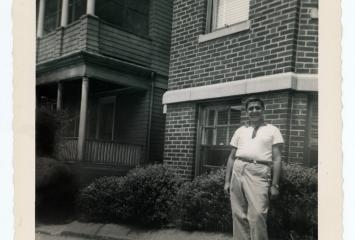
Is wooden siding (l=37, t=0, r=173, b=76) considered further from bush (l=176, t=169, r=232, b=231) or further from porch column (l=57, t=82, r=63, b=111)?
bush (l=176, t=169, r=232, b=231)

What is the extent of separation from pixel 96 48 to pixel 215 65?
448 cm

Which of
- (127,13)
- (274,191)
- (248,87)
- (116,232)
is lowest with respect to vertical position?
(116,232)

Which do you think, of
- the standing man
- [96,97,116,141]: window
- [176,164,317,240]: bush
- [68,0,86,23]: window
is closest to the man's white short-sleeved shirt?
the standing man

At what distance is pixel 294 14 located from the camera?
5738mm

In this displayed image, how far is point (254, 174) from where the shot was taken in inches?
183

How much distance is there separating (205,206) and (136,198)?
144 centimetres

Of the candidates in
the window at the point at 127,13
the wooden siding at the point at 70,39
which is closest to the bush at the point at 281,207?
the wooden siding at the point at 70,39

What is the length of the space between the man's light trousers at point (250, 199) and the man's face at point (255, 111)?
540 millimetres

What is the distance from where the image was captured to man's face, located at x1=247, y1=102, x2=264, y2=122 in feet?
15.6

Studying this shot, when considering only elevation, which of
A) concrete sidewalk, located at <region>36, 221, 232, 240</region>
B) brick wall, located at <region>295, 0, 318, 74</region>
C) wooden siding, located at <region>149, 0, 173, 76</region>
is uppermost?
wooden siding, located at <region>149, 0, 173, 76</region>

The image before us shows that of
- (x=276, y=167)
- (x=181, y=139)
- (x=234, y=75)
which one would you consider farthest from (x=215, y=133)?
(x=276, y=167)

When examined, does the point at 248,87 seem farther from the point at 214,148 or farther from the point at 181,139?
the point at 181,139
